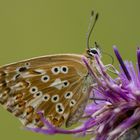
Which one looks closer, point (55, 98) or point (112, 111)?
point (112, 111)

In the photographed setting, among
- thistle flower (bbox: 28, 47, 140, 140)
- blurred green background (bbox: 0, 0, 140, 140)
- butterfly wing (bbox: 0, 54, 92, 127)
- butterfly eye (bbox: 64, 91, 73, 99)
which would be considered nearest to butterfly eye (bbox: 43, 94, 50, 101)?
butterfly wing (bbox: 0, 54, 92, 127)

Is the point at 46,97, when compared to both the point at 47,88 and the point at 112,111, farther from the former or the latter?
the point at 112,111

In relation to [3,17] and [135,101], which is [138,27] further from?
[135,101]

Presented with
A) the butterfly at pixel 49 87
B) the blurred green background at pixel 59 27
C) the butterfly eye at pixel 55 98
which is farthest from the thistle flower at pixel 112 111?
the blurred green background at pixel 59 27

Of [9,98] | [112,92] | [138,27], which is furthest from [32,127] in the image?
[138,27]

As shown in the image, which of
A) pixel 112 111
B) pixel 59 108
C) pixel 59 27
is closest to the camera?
pixel 112 111

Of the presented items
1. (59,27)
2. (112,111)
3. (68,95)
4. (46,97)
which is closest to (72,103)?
(68,95)

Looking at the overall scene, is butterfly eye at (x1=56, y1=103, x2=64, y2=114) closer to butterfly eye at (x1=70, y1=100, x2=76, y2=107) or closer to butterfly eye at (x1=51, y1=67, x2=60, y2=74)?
butterfly eye at (x1=70, y1=100, x2=76, y2=107)
